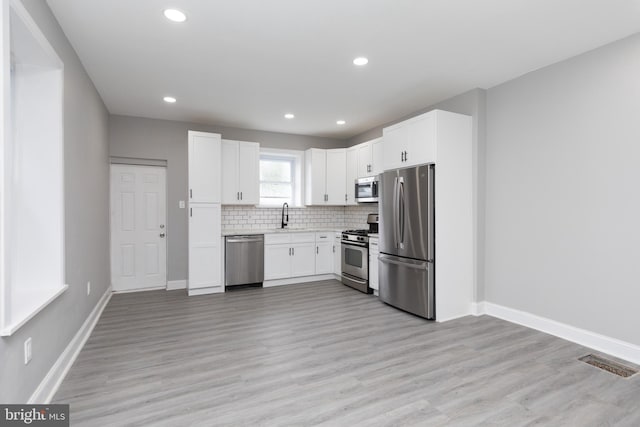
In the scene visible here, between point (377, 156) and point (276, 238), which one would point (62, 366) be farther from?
point (377, 156)

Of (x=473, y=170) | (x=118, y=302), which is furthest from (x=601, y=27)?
(x=118, y=302)

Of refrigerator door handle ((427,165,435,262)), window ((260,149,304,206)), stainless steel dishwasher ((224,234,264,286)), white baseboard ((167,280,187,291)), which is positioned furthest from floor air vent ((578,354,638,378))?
white baseboard ((167,280,187,291))

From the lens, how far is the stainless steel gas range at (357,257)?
4.99 metres

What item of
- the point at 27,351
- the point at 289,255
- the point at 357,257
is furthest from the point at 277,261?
the point at 27,351

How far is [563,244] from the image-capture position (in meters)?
3.20

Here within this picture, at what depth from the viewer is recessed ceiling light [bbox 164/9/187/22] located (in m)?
2.39

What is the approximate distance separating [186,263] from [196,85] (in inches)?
115

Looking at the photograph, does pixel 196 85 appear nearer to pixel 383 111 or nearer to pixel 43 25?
pixel 43 25

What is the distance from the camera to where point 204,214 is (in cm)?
494

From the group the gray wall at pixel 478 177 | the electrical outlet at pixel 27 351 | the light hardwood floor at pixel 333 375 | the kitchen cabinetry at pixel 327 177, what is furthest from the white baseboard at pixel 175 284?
the gray wall at pixel 478 177

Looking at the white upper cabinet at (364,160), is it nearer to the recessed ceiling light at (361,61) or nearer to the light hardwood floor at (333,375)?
the recessed ceiling light at (361,61)

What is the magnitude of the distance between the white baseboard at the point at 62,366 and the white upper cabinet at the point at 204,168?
2.05 metres

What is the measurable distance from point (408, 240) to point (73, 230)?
3487 millimetres

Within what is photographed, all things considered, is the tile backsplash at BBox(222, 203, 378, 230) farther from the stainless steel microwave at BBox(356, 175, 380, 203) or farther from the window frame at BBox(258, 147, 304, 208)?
the stainless steel microwave at BBox(356, 175, 380, 203)
